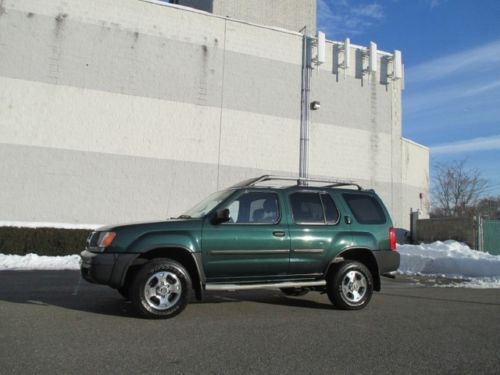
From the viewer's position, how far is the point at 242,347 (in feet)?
16.7

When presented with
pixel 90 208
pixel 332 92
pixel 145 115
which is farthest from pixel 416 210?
pixel 90 208

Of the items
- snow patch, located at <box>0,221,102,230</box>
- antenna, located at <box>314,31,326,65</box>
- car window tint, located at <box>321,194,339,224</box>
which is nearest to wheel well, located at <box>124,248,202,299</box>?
car window tint, located at <box>321,194,339,224</box>

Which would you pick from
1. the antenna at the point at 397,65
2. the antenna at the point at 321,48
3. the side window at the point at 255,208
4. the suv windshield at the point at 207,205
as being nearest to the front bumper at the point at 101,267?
the suv windshield at the point at 207,205

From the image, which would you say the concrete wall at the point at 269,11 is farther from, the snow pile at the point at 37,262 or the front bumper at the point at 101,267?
the front bumper at the point at 101,267

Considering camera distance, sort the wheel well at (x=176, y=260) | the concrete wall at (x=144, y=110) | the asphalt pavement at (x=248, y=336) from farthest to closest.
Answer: the concrete wall at (x=144, y=110), the wheel well at (x=176, y=260), the asphalt pavement at (x=248, y=336)

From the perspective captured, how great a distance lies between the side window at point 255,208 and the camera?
7.13m

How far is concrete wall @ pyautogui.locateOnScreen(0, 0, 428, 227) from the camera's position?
62.0 feet

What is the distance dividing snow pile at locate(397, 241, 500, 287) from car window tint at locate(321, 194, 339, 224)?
233 inches

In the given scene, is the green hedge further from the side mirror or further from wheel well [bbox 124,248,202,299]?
the side mirror

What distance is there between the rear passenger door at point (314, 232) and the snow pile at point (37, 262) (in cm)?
957

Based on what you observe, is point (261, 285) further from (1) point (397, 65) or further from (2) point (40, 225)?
(1) point (397, 65)

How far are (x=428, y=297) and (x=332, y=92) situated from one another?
16.4 meters

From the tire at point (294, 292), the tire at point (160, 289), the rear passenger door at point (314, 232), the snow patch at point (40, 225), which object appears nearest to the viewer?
the tire at point (160, 289)

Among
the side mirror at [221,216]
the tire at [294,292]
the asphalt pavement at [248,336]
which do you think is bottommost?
the asphalt pavement at [248,336]
